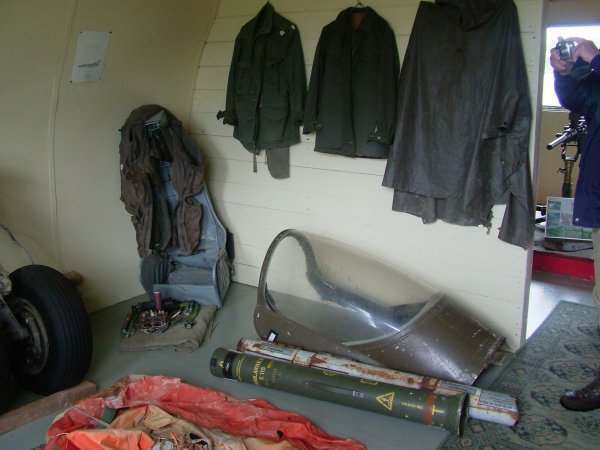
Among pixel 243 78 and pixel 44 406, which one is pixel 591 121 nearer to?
pixel 243 78

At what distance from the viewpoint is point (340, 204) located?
3209mm

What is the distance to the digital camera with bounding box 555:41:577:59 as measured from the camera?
2.19 m

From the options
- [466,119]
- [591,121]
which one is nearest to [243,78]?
[466,119]

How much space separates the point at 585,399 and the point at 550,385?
0.22m

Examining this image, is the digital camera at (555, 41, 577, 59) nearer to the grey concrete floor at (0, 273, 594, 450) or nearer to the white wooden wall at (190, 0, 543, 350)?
the white wooden wall at (190, 0, 543, 350)

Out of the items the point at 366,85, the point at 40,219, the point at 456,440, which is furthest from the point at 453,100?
the point at 40,219

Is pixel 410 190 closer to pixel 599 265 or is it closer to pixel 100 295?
pixel 599 265

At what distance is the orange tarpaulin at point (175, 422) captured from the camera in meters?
1.87

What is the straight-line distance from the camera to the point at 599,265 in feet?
7.62

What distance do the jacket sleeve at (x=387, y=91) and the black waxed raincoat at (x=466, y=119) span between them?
5 centimetres

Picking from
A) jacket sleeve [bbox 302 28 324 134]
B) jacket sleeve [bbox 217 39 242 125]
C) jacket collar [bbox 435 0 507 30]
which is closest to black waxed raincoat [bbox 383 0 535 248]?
jacket collar [bbox 435 0 507 30]

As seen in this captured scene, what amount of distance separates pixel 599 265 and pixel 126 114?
9.34 feet

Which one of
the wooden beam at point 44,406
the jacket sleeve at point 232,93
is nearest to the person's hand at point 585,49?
the jacket sleeve at point 232,93

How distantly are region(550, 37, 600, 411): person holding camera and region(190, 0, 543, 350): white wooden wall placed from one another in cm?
23
